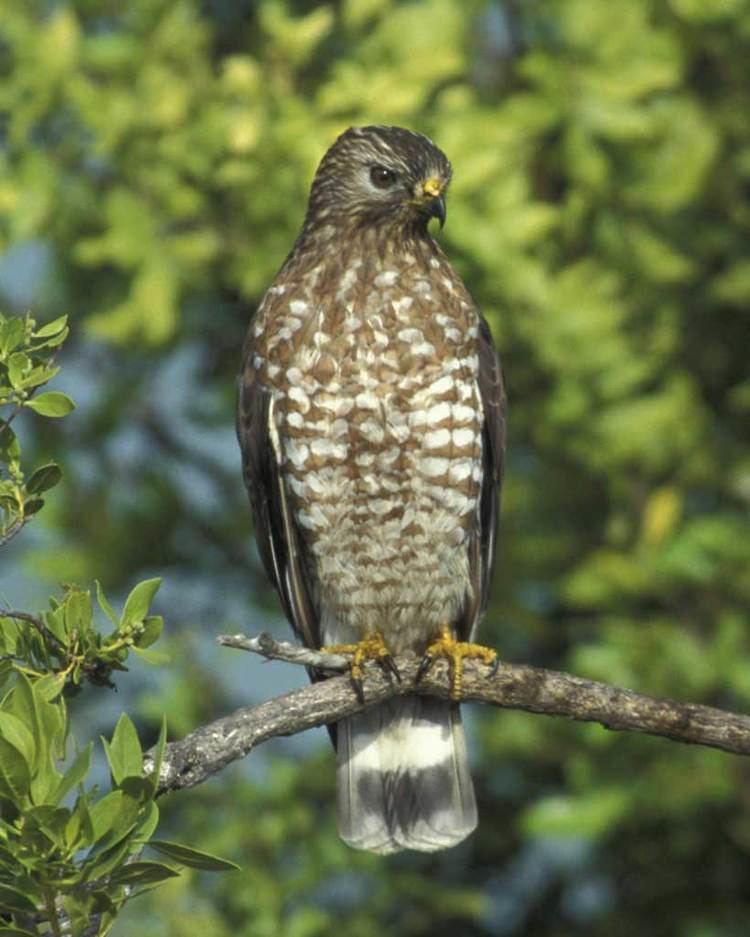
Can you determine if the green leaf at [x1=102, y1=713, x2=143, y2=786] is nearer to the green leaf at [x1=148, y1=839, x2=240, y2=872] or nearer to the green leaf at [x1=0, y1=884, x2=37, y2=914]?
the green leaf at [x1=148, y1=839, x2=240, y2=872]

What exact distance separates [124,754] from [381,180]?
254 centimetres

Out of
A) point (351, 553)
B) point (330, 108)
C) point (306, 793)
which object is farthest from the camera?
point (306, 793)

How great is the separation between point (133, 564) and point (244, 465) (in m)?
1.53

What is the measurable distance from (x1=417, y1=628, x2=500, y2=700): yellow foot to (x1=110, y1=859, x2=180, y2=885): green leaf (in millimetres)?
1731

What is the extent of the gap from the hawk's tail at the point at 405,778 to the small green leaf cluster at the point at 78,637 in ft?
7.28

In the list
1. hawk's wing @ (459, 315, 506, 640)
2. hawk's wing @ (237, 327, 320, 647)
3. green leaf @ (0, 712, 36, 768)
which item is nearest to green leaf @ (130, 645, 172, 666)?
green leaf @ (0, 712, 36, 768)

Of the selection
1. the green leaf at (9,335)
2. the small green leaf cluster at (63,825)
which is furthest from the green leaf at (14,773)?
the green leaf at (9,335)

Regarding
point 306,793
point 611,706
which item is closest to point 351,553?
point 611,706

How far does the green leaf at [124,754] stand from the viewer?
283 centimetres

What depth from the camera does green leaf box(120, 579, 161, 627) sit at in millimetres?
3104

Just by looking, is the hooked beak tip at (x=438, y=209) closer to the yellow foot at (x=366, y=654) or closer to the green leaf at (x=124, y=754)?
the yellow foot at (x=366, y=654)

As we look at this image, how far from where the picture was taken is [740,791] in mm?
5840

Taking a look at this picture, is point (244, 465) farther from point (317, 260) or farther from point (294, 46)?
point (294, 46)

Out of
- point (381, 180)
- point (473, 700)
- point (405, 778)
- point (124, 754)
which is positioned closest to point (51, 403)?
point (124, 754)
